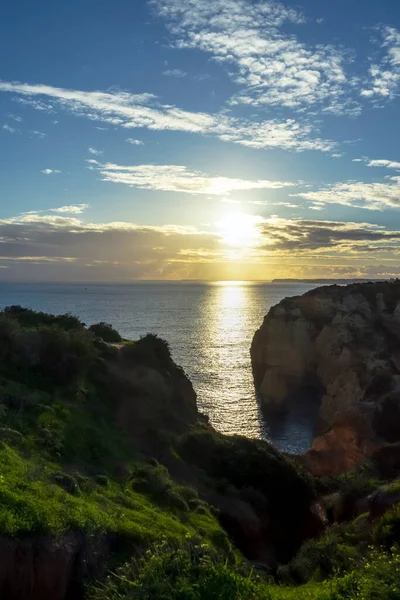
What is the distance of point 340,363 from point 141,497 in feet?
188

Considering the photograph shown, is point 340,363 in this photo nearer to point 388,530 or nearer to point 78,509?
point 388,530

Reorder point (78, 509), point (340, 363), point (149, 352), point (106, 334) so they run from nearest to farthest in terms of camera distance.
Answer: point (78, 509) < point (149, 352) < point (106, 334) < point (340, 363)

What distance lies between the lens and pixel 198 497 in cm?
2708

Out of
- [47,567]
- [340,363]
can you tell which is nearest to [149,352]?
[47,567]

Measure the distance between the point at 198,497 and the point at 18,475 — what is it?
12472 millimetres

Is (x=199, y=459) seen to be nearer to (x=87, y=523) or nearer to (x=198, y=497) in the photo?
(x=198, y=497)

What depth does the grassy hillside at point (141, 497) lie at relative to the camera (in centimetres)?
1266

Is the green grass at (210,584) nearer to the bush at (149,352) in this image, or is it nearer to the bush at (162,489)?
the bush at (162,489)

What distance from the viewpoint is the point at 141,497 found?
22969mm

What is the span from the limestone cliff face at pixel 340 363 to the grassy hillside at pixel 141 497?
1378cm

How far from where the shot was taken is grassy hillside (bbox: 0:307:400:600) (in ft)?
41.5

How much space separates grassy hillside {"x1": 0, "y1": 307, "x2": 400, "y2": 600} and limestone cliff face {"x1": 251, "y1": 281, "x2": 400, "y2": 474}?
13.8 metres

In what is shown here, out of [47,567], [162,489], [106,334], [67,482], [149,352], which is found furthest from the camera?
[106,334]

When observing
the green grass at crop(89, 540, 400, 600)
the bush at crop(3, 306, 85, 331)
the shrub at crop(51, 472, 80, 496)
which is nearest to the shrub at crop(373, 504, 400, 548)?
the green grass at crop(89, 540, 400, 600)
